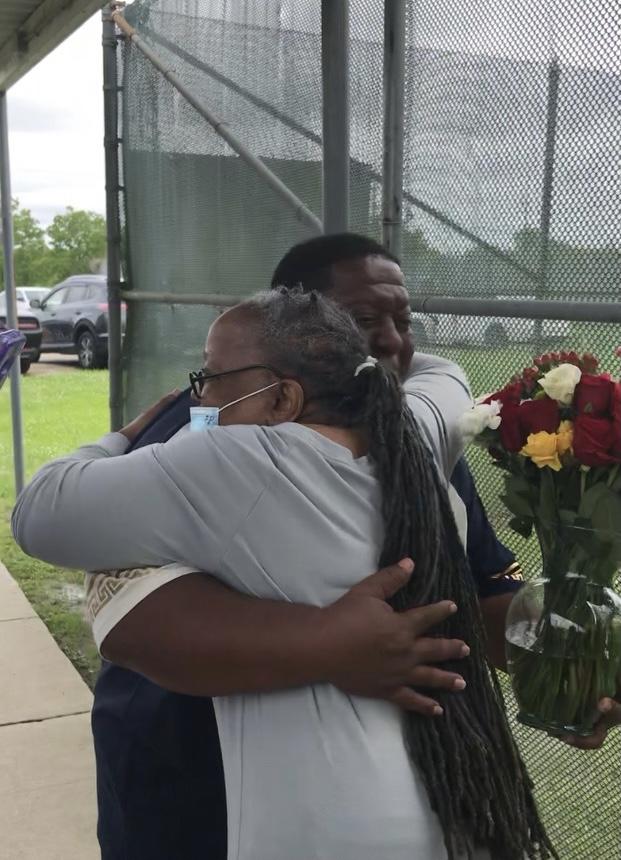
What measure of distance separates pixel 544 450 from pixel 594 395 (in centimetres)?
10

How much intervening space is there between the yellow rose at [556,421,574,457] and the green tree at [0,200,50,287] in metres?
49.0

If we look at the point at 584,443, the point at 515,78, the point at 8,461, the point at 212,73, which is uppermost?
the point at 212,73

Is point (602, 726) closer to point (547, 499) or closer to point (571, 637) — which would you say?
point (571, 637)

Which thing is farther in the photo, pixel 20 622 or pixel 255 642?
pixel 20 622

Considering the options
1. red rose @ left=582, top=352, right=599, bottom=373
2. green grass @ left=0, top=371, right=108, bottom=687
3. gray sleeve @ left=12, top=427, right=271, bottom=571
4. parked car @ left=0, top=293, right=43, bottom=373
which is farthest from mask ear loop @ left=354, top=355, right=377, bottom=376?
parked car @ left=0, top=293, right=43, bottom=373

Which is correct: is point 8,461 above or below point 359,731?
below

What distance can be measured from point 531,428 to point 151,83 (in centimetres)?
367

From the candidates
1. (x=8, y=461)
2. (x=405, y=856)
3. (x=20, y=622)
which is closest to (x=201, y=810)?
(x=405, y=856)

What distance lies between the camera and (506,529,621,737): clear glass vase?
1413 mm

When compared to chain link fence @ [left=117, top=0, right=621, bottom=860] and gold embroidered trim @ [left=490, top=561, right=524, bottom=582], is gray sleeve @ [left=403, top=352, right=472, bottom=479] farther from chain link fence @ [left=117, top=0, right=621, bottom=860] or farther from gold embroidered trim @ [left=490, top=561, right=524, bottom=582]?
chain link fence @ [left=117, top=0, right=621, bottom=860]

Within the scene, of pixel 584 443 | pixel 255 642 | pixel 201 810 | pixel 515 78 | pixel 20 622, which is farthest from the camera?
pixel 20 622

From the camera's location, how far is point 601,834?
229cm

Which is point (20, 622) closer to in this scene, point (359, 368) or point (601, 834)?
point (601, 834)

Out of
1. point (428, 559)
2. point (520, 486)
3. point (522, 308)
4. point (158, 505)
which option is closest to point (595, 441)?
point (520, 486)
